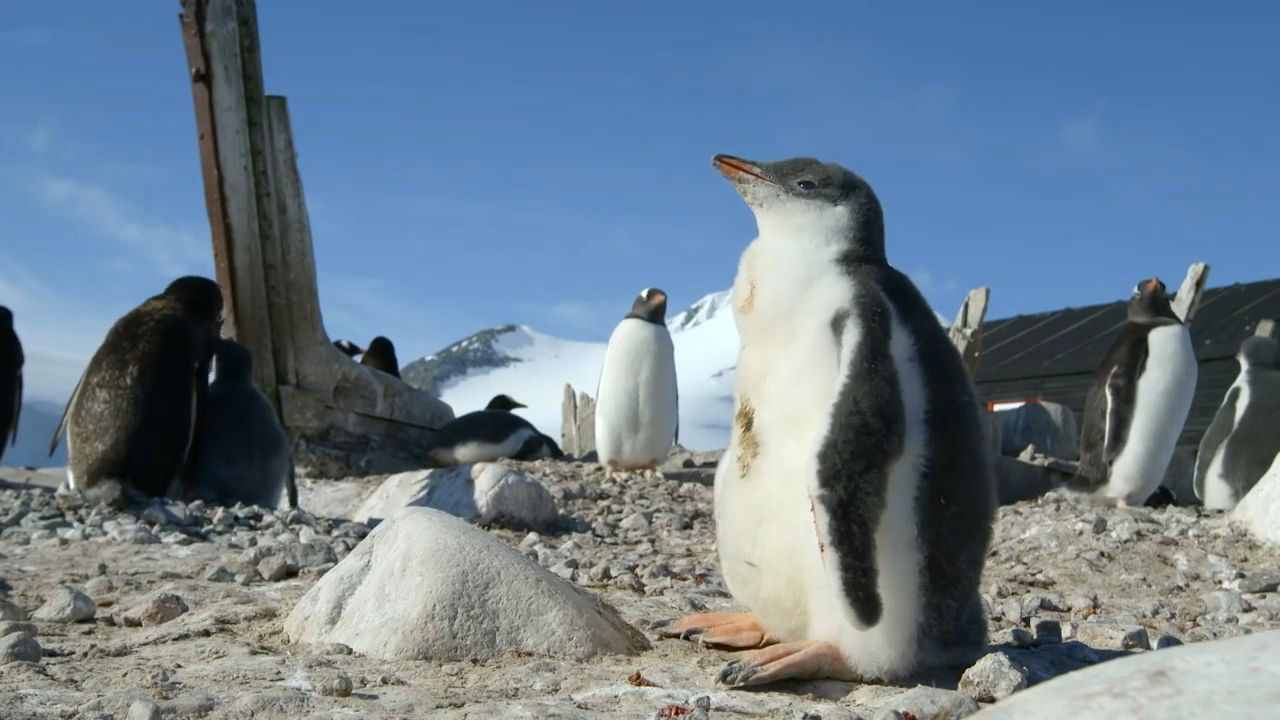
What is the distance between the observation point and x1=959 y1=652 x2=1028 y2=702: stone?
111 inches

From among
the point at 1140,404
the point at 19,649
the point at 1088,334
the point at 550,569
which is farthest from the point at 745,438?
the point at 1088,334

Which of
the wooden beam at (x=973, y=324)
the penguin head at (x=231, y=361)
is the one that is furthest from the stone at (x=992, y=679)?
the wooden beam at (x=973, y=324)

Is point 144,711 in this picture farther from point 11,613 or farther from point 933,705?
point 11,613

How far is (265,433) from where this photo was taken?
791cm

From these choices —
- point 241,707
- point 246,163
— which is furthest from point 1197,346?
point 241,707

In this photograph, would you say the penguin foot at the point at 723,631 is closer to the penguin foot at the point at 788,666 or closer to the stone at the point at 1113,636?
the penguin foot at the point at 788,666

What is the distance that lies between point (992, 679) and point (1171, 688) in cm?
123

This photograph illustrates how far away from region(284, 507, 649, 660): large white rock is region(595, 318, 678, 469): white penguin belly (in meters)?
8.30

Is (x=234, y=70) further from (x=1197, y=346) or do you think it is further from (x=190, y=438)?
(x=1197, y=346)

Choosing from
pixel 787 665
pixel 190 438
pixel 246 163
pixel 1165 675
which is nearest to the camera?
pixel 1165 675

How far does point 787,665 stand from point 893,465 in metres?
0.55

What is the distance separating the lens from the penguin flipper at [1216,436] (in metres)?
10.9

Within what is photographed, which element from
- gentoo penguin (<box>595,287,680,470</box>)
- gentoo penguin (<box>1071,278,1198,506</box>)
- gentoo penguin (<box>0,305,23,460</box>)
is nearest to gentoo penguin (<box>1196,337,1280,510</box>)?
gentoo penguin (<box>1071,278,1198,506</box>)

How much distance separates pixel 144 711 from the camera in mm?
2455
